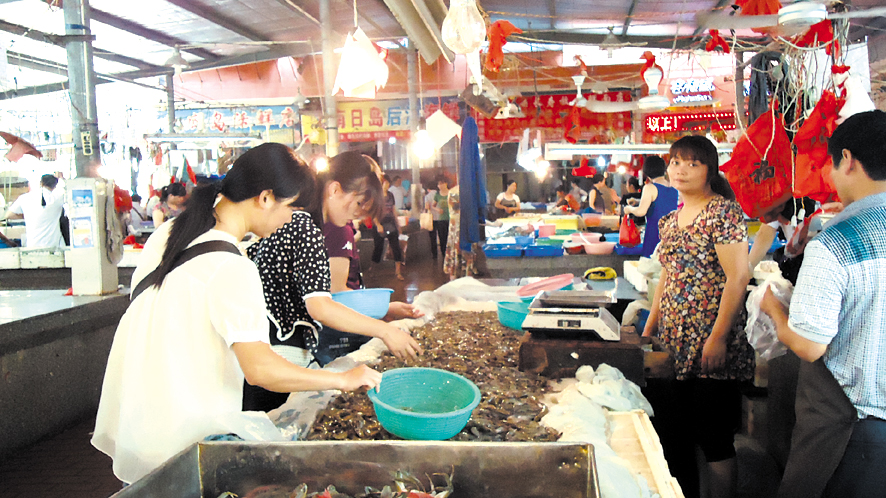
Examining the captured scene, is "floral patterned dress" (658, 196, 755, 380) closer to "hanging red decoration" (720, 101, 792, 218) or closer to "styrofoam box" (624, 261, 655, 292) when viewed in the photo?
"hanging red decoration" (720, 101, 792, 218)

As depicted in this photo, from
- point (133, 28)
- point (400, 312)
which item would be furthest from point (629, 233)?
point (133, 28)

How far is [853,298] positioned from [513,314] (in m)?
1.57

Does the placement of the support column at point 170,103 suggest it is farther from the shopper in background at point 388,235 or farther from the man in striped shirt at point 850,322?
the man in striped shirt at point 850,322

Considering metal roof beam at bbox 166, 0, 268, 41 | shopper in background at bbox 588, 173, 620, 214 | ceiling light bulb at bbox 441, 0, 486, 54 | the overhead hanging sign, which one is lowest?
shopper in background at bbox 588, 173, 620, 214

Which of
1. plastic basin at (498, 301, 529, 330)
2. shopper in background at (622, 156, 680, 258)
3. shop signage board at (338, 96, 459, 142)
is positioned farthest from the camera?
shop signage board at (338, 96, 459, 142)

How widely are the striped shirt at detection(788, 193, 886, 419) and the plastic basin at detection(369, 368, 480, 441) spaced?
1.14m

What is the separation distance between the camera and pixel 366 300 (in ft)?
9.59

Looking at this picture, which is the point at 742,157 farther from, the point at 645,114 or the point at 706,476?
the point at 645,114

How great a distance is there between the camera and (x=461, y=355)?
2709mm

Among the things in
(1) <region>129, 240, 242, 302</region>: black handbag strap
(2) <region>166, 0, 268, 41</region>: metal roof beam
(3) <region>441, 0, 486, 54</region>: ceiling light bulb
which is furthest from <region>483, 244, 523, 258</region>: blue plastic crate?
(2) <region>166, 0, 268, 41</region>: metal roof beam

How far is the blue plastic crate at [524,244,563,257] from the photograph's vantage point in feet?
19.9

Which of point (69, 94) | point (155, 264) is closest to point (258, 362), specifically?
point (155, 264)

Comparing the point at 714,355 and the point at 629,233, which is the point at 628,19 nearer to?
the point at 629,233

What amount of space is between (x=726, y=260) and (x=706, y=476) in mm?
1044
